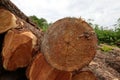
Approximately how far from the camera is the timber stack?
10.1 ft

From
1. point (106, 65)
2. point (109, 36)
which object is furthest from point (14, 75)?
point (109, 36)

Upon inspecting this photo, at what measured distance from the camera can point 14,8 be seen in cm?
370

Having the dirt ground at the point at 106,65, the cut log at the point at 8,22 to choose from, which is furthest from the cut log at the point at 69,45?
the dirt ground at the point at 106,65

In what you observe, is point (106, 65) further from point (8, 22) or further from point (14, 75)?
point (8, 22)

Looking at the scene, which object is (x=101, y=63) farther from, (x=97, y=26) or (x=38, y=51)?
(x=97, y=26)

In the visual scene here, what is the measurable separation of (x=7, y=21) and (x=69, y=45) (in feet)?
2.18

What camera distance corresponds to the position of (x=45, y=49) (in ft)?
10.2

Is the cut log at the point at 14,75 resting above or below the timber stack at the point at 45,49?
below

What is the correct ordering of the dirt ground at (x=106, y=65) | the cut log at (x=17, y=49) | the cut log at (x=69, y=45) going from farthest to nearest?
1. the dirt ground at (x=106, y=65)
2. the cut log at (x=17, y=49)
3. the cut log at (x=69, y=45)

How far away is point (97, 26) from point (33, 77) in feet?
18.0

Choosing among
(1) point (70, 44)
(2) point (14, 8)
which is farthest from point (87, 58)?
(2) point (14, 8)

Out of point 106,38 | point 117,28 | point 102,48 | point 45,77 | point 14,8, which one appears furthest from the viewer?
point 117,28

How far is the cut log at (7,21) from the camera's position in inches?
132

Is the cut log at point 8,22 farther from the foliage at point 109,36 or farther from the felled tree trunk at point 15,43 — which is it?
the foliage at point 109,36
